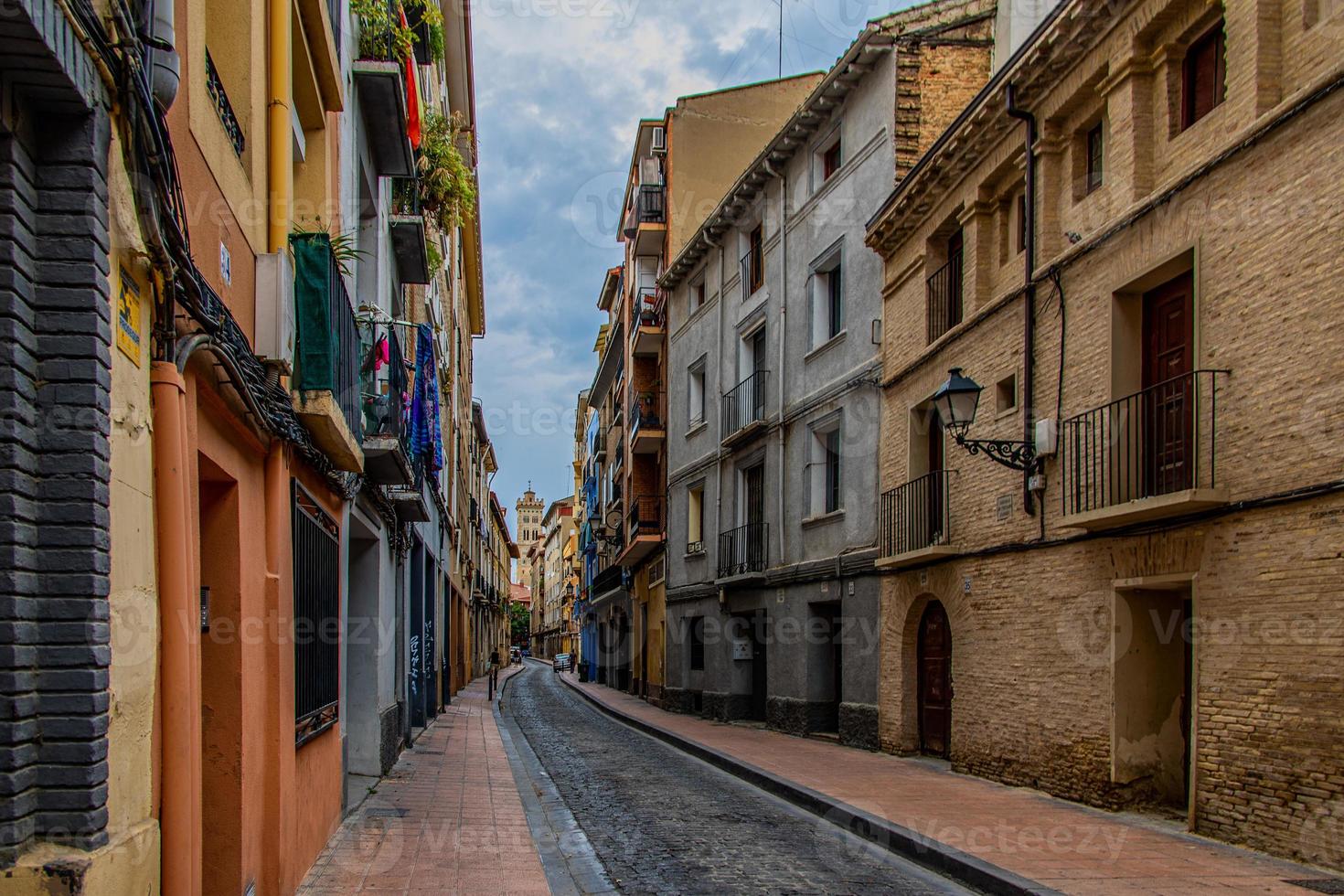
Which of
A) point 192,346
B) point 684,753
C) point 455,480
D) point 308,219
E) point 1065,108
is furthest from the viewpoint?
point 455,480

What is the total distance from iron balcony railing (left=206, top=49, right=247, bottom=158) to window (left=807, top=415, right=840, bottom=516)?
541 inches

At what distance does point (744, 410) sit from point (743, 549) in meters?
2.74

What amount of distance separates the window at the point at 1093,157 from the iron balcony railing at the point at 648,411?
780 inches

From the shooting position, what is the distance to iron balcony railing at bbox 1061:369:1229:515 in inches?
366

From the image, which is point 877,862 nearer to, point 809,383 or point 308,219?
point 308,219

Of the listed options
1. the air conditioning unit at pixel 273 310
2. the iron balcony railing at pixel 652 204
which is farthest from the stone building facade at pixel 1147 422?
the iron balcony railing at pixel 652 204

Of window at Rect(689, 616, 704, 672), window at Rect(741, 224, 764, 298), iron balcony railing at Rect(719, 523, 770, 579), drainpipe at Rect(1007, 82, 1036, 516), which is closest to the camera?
drainpipe at Rect(1007, 82, 1036, 516)

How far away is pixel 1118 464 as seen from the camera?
10.5 meters

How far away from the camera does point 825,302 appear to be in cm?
2009

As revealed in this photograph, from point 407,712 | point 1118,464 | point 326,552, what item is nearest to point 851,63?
point 1118,464

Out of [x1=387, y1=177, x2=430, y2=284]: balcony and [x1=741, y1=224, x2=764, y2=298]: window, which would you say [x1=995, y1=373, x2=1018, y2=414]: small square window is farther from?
[x1=741, y1=224, x2=764, y2=298]: window

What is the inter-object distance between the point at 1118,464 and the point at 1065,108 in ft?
12.4

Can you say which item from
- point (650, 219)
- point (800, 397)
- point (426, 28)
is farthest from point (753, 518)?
point (426, 28)

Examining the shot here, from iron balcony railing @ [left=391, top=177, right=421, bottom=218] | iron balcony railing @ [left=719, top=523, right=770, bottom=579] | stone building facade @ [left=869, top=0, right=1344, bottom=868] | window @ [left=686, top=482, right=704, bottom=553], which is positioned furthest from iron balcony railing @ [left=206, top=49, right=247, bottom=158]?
window @ [left=686, top=482, right=704, bottom=553]
